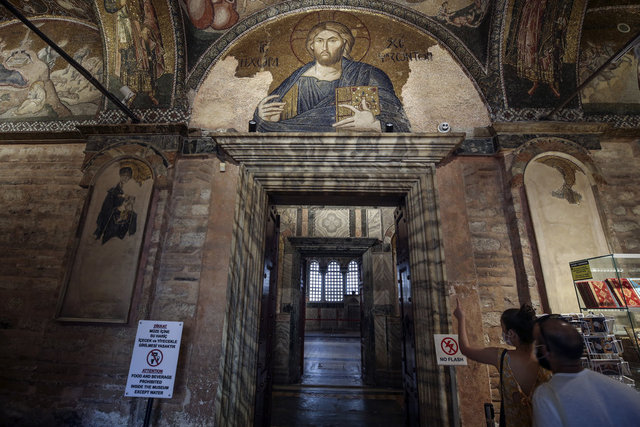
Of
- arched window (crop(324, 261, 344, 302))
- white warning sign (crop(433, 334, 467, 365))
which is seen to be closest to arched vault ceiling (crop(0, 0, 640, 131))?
white warning sign (crop(433, 334, 467, 365))

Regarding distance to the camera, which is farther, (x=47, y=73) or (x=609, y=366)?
(x=47, y=73)

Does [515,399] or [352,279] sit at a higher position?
[352,279]

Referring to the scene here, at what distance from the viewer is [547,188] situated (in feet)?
11.7

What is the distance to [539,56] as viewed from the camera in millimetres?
3949

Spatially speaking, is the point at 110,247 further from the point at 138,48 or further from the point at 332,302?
the point at 332,302

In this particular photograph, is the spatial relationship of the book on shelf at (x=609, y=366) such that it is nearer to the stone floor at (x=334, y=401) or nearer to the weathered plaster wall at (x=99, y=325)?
the stone floor at (x=334, y=401)

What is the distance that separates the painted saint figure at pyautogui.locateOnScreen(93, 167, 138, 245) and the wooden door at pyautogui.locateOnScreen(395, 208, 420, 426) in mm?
3304

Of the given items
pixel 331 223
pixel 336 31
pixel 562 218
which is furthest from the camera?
pixel 331 223

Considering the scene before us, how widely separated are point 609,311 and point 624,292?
0.64m

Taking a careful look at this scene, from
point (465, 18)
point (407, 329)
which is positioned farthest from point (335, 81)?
point (407, 329)

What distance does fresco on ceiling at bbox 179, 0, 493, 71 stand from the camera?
4.09 metres

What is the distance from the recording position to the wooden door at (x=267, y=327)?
361 centimetres

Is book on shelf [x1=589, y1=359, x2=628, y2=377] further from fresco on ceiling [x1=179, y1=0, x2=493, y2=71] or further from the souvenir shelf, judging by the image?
fresco on ceiling [x1=179, y1=0, x2=493, y2=71]

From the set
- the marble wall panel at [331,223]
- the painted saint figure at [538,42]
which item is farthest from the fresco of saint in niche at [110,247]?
the painted saint figure at [538,42]
